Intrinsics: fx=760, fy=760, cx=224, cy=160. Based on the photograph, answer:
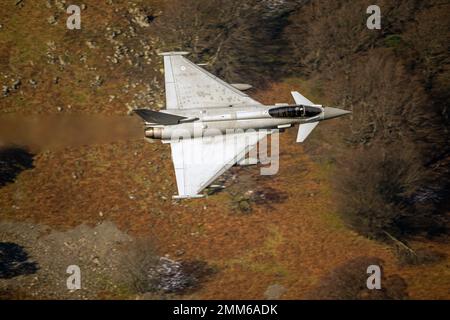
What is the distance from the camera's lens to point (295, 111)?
46906mm

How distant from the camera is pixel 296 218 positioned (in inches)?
2126

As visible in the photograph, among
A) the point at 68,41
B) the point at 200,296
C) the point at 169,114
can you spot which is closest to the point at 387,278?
the point at 200,296

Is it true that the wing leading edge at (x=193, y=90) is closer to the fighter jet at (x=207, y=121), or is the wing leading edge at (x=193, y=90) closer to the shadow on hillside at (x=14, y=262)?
the fighter jet at (x=207, y=121)

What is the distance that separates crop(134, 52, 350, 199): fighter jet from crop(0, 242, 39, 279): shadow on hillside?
13.0 metres

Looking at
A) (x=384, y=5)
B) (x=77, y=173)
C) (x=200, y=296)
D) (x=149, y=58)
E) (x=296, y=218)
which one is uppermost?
(x=384, y=5)

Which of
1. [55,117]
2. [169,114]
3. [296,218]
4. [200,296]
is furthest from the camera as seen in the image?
[55,117]

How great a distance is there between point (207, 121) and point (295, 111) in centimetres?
547

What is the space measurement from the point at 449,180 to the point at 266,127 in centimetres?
1748

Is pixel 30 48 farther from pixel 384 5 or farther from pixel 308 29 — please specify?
pixel 384 5

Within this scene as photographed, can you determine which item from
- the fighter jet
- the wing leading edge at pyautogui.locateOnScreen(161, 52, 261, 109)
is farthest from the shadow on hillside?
the wing leading edge at pyautogui.locateOnScreen(161, 52, 261, 109)

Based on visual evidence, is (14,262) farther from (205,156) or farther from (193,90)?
(193,90)

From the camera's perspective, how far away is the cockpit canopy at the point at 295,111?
46719 millimetres

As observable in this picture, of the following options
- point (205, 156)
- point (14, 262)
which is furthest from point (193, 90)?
point (14, 262)

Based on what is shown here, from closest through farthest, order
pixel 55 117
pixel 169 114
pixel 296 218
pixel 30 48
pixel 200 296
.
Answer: pixel 169 114, pixel 200 296, pixel 296 218, pixel 55 117, pixel 30 48
